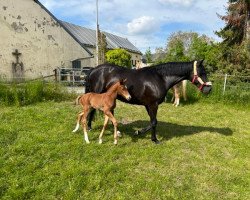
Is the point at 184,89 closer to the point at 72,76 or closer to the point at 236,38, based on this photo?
the point at 72,76

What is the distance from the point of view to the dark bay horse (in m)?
7.79

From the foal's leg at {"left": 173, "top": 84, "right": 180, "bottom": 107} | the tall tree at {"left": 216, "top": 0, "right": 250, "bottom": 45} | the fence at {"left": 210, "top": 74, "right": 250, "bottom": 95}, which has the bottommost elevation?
the foal's leg at {"left": 173, "top": 84, "right": 180, "bottom": 107}

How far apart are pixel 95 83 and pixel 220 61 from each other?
16771 millimetres

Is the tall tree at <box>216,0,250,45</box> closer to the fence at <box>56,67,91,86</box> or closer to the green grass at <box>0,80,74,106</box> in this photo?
the fence at <box>56,67,91,86</box>

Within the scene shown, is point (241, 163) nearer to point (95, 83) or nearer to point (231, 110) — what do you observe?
point (95, 83)

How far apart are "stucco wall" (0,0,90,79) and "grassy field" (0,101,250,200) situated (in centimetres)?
1499

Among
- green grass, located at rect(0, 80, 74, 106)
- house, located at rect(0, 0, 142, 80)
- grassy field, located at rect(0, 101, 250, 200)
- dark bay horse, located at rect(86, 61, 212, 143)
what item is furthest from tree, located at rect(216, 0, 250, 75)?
house, located at rect(0, 0, 142, 80)

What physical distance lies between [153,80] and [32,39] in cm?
1914

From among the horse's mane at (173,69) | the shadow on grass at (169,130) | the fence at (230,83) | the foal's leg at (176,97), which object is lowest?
the shadow on grass at (169,130)

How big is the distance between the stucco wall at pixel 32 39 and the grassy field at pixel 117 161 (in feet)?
49.2

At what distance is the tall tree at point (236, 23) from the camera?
872 inches

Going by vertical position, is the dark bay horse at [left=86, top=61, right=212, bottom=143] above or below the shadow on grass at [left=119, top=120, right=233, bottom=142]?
above

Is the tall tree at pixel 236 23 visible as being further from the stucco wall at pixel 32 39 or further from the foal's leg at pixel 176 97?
the stucco wall at pixel 32 39

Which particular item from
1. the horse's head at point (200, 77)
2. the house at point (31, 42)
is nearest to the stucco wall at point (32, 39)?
the house at point (31, 42)
